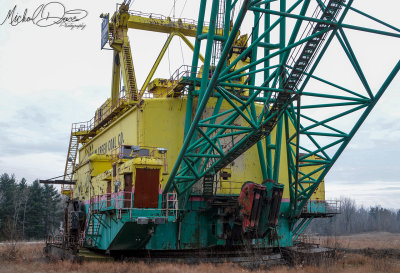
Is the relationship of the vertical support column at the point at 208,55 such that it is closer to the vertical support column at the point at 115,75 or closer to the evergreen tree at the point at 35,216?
the vertical support column at the point at 115,75

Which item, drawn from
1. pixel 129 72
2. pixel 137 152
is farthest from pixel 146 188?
pixel 129 72

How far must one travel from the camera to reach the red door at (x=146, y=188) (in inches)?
730

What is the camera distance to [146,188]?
18734mm

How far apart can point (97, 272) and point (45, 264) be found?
12.8 ft

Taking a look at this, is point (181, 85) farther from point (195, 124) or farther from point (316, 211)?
point (316, 211)

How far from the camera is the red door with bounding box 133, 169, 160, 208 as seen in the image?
60.8 feet

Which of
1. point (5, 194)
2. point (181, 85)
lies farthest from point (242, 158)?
point (5, 194)

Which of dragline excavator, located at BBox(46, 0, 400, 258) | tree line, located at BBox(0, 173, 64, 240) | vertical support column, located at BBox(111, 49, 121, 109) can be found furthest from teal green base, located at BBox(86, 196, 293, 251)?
tree line, located at BBox(0, 173, 64, 240)

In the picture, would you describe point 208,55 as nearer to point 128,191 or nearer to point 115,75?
point 128,191

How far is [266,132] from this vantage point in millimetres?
18969

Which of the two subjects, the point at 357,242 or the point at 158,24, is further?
the point at 357,242

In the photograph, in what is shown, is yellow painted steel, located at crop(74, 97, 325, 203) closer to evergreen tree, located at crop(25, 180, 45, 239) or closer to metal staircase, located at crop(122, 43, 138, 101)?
metal staircase, located at crop(122, 43, 138, 101)

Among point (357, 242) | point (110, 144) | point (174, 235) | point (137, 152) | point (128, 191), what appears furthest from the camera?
point (357, 242)

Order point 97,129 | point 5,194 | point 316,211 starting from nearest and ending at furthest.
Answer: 1. point 316,211
2. point 97,129
3. point 5,194
